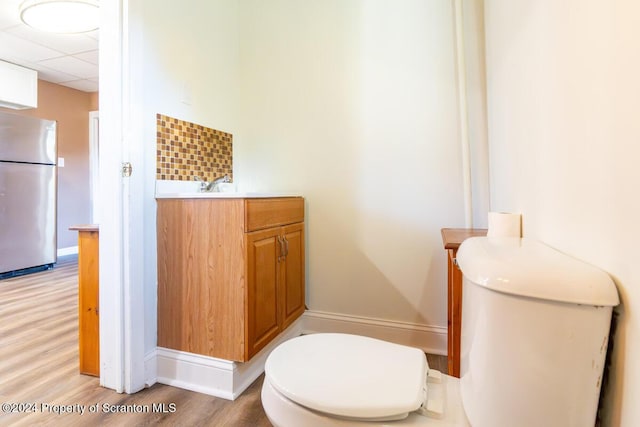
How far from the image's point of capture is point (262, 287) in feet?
5.12

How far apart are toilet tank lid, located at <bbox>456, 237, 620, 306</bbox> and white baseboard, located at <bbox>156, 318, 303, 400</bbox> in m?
1.27

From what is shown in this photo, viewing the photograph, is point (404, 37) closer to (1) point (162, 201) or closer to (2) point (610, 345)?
(1) point (162, 201)

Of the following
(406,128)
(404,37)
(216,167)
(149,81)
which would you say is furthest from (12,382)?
(404,37)

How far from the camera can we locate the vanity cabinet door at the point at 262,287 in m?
1.46

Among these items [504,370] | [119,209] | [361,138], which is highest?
[361,138]

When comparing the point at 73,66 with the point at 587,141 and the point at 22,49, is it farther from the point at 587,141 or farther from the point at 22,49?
the point at 587,141

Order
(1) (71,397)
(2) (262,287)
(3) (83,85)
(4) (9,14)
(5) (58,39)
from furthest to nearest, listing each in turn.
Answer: (3) (83,85)
(5) (58,39)
(4) (9,14)
(2) (262,287)
(1) (71,397)

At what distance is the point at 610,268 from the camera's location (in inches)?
20.9

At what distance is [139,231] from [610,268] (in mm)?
1633

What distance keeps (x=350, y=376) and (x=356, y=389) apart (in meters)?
0.05

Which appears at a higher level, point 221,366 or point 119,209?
point 119,209

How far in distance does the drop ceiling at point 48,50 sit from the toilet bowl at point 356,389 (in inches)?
130

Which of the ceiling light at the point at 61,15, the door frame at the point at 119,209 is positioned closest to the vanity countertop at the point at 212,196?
the door frame at the point at 119,209

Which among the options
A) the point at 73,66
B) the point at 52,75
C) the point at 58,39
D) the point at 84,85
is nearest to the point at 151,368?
the point at 58,39
